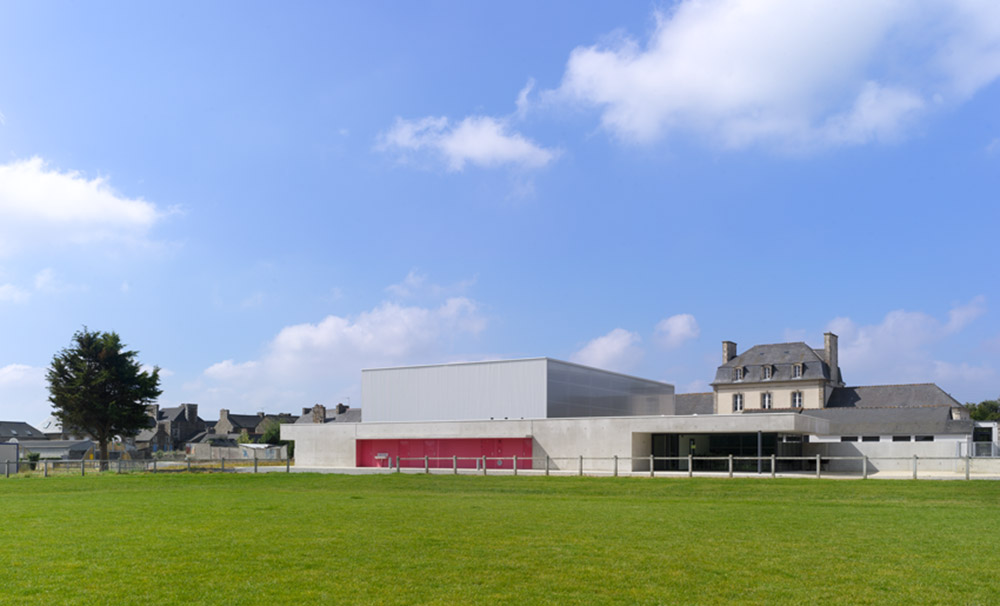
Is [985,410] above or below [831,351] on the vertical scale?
below

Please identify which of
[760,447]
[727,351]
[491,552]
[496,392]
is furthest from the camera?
[727,351]

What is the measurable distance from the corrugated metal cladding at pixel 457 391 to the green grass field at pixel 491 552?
89.3 feet

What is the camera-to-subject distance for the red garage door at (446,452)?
47.7 meters

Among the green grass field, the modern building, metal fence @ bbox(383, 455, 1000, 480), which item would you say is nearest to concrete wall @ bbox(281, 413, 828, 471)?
the modern building

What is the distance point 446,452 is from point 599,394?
439 inches

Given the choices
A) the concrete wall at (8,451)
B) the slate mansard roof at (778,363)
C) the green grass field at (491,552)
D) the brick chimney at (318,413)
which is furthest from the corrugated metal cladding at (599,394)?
the brick chimney at (318,413)

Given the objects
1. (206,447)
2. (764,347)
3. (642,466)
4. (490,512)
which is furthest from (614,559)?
(206,447)

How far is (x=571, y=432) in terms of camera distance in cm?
4597

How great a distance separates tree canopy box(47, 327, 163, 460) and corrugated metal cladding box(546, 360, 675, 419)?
110ft

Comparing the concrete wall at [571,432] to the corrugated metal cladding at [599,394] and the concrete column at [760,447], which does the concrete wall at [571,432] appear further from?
the corrugated metal cladding at [599,394]

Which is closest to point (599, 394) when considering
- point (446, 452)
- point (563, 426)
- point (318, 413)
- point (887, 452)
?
point (563, 426)

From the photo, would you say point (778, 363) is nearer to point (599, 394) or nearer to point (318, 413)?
point (599, 394)

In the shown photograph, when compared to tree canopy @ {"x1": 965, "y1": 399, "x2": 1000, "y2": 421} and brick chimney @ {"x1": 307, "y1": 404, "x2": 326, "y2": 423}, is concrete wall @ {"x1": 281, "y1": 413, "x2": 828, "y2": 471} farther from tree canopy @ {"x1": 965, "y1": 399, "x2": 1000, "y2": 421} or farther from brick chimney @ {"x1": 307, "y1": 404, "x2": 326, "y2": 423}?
tree canopy @ {"x1": 965, "y1": 399, "x2": 1000, "y2": 421}

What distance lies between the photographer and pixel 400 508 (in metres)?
19.2
